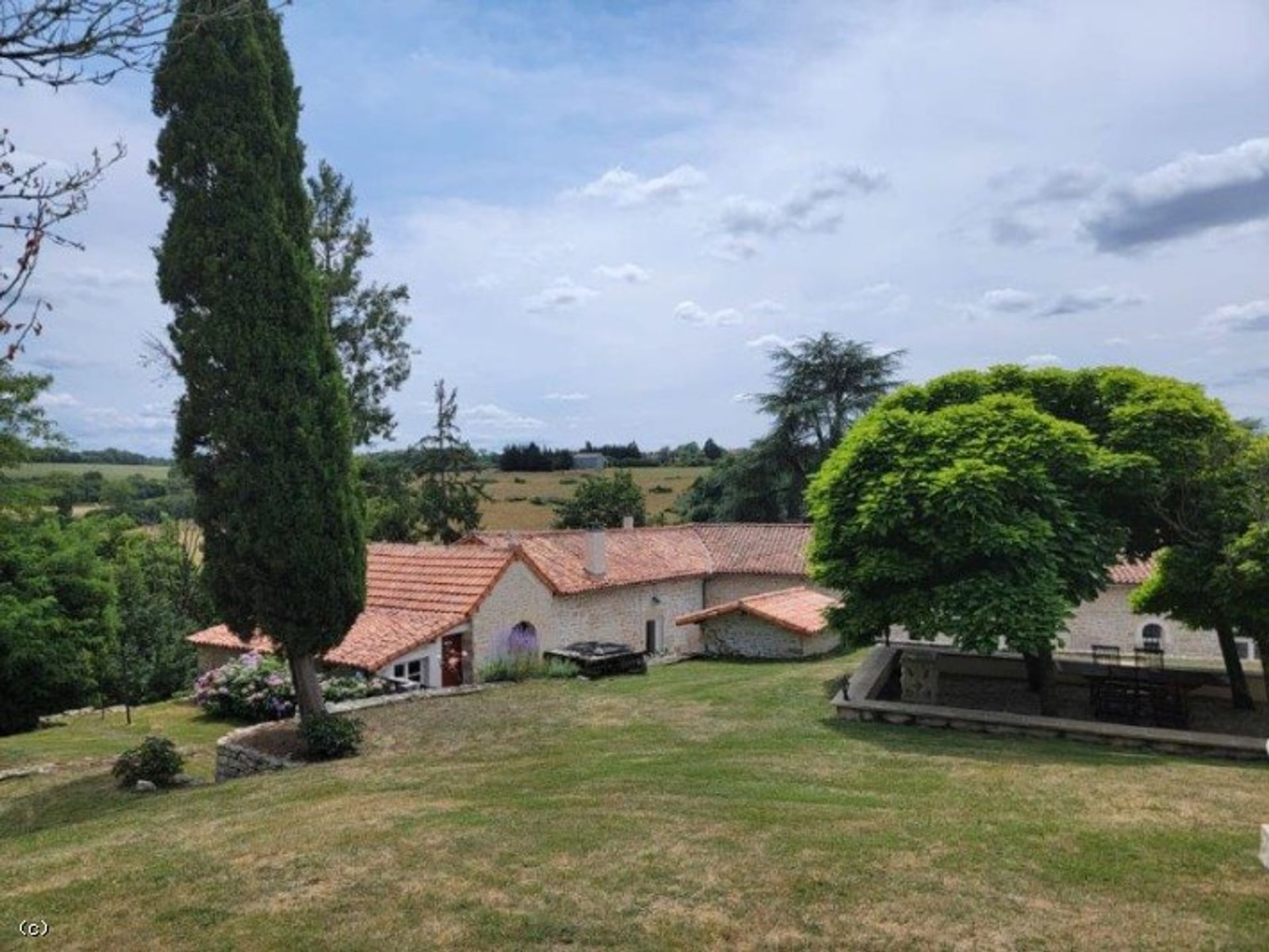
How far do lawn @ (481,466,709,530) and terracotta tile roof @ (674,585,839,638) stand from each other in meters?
26.5

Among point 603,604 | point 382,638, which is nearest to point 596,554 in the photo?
point 603,604

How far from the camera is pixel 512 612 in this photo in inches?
995

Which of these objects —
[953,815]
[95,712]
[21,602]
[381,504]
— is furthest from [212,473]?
[381,504]

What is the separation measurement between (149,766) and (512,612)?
1310 cm

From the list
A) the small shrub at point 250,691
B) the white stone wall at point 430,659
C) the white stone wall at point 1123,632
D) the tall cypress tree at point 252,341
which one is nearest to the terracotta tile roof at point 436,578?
the white stone wall at point 430,659

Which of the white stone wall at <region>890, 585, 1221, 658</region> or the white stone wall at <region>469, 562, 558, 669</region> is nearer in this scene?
the white stone wall at <region>469, 562, 558, 669</region>

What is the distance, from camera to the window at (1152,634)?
95.9ft

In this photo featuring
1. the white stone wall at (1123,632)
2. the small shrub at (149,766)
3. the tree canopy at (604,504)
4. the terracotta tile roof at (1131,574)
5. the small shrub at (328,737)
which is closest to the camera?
the small shrub at (149,766)

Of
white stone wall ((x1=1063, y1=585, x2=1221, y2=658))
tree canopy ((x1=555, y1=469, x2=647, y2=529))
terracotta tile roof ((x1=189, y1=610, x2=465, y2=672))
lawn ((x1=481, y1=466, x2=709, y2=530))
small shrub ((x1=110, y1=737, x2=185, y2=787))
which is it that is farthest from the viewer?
lawn ((x1=481, y1=466, x2=709, y2=530))

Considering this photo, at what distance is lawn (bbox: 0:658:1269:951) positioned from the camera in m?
6.09

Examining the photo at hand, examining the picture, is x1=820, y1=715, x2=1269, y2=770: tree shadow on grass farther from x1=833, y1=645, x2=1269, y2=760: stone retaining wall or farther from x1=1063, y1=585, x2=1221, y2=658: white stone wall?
x1=1063, y1=585, x2=1221, y2=658: white stone wall

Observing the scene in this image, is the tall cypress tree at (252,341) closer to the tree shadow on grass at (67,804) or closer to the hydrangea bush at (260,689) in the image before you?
the tree shadow on grass at (67,804)

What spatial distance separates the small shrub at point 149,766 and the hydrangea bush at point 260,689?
608 centimetres

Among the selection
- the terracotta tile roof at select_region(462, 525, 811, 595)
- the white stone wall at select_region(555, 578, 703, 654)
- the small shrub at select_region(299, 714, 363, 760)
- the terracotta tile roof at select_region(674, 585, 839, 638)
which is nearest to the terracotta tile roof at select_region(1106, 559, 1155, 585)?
the terracotta tile roof at select_region(674, 585, 839, 638)
